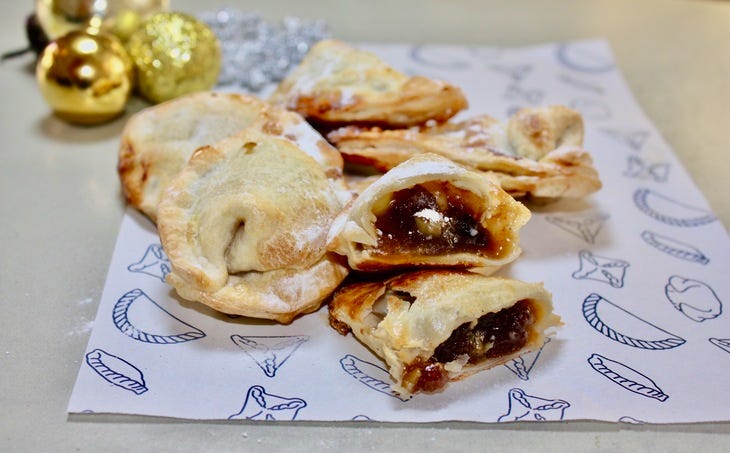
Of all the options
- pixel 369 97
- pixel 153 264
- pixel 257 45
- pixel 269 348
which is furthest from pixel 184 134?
pixel 257 45

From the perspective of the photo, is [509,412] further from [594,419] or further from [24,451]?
[24,451]

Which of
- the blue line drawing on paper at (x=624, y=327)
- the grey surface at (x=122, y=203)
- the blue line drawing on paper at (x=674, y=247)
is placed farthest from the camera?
the blue line drawing on paper at (x=674, y=247)

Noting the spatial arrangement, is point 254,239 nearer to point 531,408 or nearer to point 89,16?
point 531,408

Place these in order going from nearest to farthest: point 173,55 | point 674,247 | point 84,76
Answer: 1. point 674,247
2. point 84,76
3. point 173,55

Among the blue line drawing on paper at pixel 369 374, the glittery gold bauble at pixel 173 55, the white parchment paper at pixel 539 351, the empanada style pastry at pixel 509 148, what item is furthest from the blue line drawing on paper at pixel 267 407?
the glittery gold bauble at pixel 173 55

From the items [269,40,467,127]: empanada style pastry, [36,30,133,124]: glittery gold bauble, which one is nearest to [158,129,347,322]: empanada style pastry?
[269,40,467,127]: empanada style pastry

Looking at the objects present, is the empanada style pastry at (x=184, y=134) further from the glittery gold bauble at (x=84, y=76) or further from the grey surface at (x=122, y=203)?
the glittery gold bauble at (x=84, y=76)

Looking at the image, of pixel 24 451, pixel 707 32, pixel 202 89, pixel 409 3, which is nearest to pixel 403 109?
pixel 202 89
